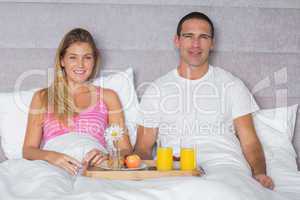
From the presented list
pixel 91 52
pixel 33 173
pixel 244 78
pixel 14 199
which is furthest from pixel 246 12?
pixel 14 199

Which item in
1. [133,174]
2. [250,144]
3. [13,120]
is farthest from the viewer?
[13,120]

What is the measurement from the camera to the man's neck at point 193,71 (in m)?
2.60

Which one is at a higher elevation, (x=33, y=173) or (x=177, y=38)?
(x=177, y=38)

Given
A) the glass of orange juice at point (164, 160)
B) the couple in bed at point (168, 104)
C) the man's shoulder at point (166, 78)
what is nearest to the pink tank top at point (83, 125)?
the couple in bed at point (168, 104)

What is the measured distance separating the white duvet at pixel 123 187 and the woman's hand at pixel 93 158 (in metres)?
0.09

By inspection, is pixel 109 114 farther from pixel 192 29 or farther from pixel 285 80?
pixel 285 80

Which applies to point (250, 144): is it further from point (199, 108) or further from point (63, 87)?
point (63, 87)

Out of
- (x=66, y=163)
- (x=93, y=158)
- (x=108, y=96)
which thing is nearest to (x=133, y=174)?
(x=93, y=158)

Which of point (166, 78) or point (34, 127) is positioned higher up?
point (166, 78)

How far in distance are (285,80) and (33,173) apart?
160 centimetres

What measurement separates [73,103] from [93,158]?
1.69 feet

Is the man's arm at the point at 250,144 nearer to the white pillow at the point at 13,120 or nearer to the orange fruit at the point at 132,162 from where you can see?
the orange fruit at the point at 132,162

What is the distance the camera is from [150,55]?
2771 millimetres

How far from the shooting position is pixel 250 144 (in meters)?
2.44
